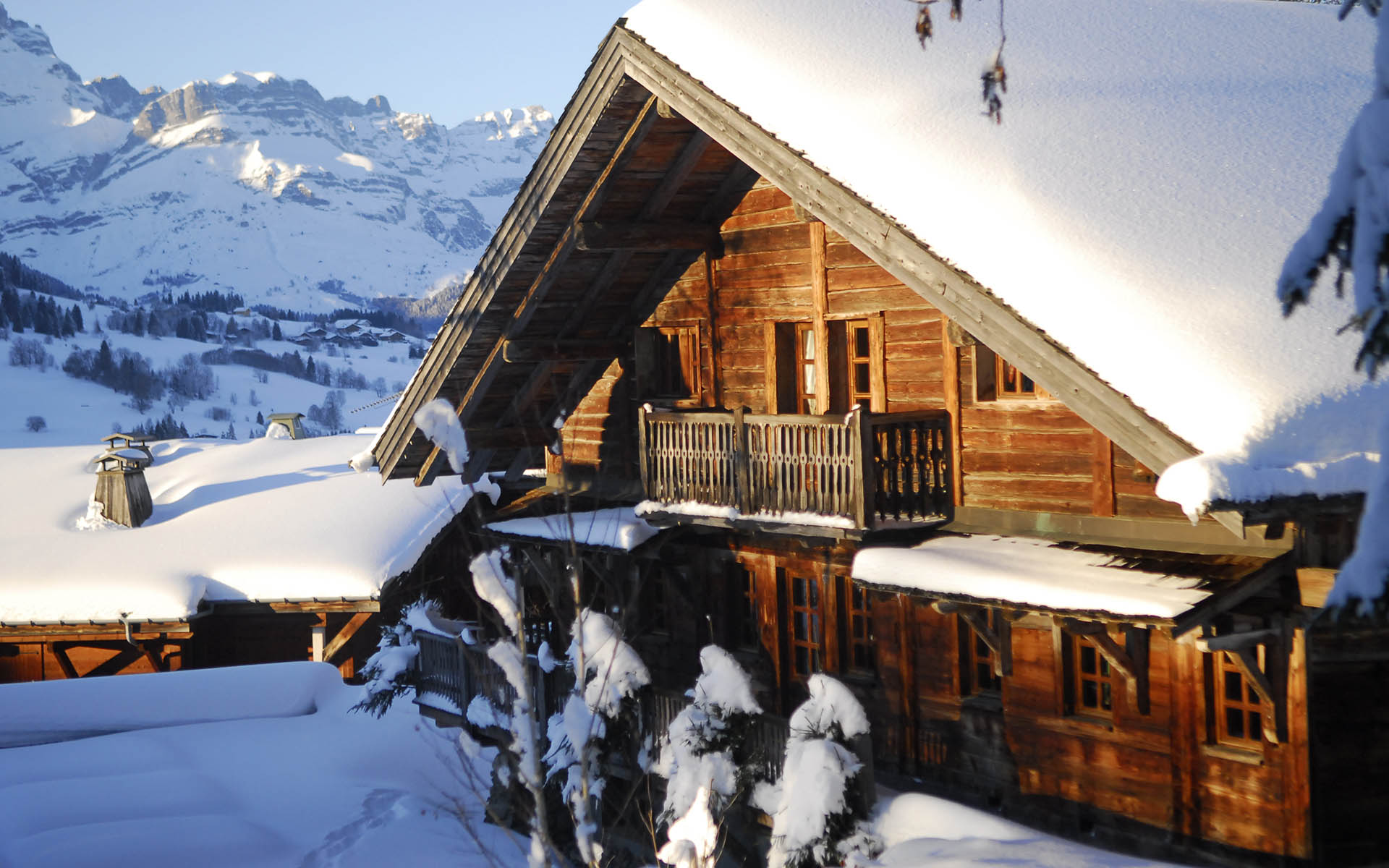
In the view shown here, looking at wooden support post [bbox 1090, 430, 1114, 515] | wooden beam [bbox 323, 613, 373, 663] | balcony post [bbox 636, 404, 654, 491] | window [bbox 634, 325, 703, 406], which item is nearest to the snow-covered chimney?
wooden beam [bbox 323, 613, 373, 663]

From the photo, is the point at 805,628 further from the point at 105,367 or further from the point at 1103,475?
the point at 105,367

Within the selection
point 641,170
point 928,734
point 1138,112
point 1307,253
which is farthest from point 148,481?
point 1307,253

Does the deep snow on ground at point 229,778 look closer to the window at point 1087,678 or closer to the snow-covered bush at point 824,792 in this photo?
the snow-covered bush at point 824,792

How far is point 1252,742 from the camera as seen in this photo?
9.16 meters

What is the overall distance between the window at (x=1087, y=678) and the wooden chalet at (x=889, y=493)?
23mm

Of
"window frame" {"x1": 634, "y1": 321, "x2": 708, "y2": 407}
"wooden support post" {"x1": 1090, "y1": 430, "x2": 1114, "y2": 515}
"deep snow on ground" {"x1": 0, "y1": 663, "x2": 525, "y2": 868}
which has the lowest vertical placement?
"deep snow on ground" {"x1": 0, "y1": 663, "x2": 525, "y2": 868}

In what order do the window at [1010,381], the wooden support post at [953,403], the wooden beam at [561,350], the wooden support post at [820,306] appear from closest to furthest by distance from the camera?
the window at [1010,381]
the wooden support post at [953,403]
the wooden support post at [820,306]
the wooden beam at [561,350]

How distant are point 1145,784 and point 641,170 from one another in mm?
7760

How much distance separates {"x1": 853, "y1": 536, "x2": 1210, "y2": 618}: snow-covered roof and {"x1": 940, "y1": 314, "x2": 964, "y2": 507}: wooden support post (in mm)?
508

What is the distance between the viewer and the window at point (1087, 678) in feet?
33.7

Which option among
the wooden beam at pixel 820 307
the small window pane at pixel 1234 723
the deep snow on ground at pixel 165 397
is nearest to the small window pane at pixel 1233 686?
the small window pane at pixel 1234 723

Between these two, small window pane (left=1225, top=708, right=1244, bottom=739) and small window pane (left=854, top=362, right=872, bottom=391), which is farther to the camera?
small window pane (left=854, top=362, right=872, bottom=391)

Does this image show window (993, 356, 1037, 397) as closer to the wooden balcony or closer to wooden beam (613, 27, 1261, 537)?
the wooden balcony

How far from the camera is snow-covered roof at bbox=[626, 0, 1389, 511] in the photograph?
7723 mm
